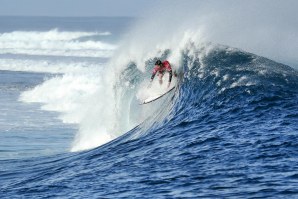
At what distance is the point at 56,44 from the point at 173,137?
70.8 meters

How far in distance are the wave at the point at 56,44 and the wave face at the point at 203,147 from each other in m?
48.1

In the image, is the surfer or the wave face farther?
the surfer

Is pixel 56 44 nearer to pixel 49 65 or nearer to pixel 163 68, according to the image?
pixel 49 65

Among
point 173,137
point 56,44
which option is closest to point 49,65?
point 56,44

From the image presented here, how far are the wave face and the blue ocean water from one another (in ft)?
0.07

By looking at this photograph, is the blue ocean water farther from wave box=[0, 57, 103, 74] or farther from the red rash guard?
wave box=[0, 57, 103, 74]

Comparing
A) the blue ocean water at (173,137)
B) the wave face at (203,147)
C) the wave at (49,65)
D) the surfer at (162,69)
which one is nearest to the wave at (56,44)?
the wave at (49,65)

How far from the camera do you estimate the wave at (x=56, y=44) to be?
7531 centimetres

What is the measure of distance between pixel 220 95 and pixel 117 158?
3898 mm

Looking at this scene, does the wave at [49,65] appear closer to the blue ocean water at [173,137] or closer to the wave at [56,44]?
the wave at [56,44]

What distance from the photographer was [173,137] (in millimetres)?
16609

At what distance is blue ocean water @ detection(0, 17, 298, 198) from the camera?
12398 millimetres

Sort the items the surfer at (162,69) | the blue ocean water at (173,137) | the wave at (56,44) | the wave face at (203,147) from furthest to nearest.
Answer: the wave at (56,44), the surfer at (162,69), the blue ocean water at (173,137), the wave face at (203,147)

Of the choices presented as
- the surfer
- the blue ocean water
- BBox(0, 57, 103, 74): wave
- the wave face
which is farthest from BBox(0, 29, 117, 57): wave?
the wave face
